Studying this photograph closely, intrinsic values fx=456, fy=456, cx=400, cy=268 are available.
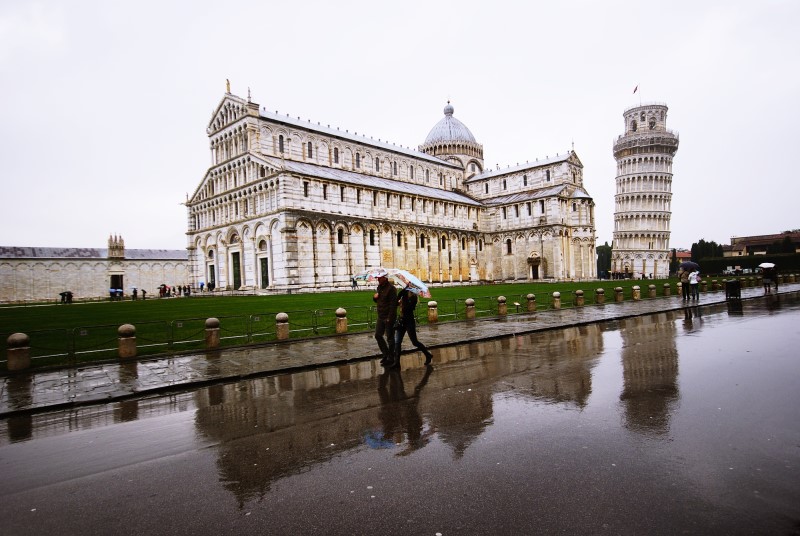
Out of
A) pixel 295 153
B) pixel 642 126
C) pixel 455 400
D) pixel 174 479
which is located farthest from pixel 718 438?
pixel 642 126

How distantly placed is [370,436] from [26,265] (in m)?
66.9

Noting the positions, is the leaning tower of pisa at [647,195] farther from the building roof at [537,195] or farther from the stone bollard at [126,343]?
the stone bollard at [126,343]

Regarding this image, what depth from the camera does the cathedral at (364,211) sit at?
1673 inches

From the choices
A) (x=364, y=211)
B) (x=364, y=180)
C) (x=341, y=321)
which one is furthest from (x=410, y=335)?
(x=364, y=180)

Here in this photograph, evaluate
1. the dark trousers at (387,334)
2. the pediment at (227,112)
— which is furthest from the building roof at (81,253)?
the dark trousers at (387,334)

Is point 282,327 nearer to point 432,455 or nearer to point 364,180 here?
point 432,455

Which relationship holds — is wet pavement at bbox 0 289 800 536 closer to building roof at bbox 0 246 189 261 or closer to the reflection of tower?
the reflection of tower

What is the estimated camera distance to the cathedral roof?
70875mm

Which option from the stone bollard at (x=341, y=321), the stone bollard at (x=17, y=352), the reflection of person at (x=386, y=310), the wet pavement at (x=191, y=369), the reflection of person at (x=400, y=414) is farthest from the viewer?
the stone bollard at (x=341, y=321)

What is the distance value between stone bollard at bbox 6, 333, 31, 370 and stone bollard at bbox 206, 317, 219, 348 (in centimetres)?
395

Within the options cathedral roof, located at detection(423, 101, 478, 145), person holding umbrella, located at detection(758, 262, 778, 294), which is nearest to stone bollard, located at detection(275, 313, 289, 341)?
person holding umbrella, located at detection(758, 262, 778, 294)

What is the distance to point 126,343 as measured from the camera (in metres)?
11.7

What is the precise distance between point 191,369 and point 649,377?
9.48 meters

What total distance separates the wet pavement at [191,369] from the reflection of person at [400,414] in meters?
2.87
